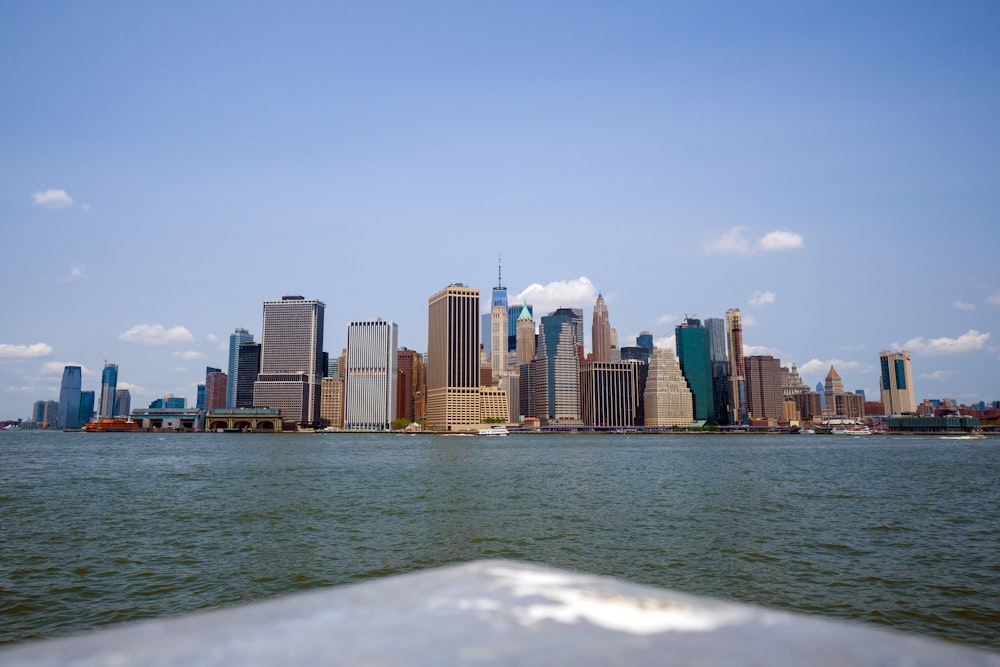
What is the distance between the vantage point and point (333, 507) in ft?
104

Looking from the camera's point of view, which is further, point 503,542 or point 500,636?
point 503,542

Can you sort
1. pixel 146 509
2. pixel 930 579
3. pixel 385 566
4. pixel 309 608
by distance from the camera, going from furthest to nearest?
pixel 146 509 < pixel 385 566 < pixel 930 579 < pixel 309 608

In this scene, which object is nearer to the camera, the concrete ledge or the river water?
the concrete ledge

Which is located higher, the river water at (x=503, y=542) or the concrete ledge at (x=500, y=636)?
the concrete ledge at (x=500, y=636)

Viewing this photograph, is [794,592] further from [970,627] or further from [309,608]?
[309,608]

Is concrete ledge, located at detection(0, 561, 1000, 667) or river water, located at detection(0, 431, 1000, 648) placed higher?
concrete ledge, located at detection(0, 561, 1000, 667)

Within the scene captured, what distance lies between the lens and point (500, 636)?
236 centimetres

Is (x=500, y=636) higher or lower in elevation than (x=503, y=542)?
higher

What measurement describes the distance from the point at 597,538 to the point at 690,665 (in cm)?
2206

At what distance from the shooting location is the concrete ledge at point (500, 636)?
2.17m

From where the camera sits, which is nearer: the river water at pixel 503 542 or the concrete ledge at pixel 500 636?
the concrete ledge at pixel 500 636

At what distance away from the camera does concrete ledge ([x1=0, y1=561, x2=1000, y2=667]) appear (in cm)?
217

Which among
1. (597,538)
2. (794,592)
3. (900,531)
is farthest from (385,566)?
(900,531)

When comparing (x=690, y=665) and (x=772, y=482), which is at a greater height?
(x=690, y=665)
